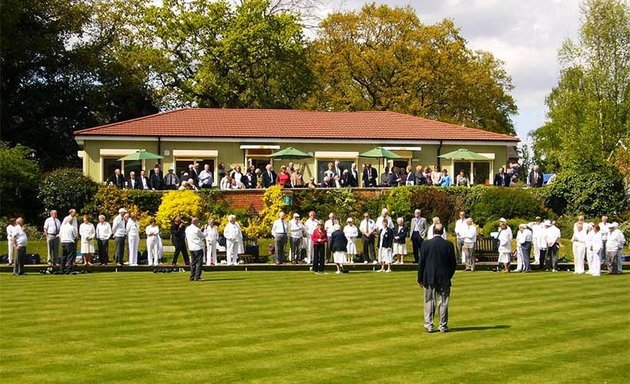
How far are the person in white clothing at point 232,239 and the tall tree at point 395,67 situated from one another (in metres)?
33.4

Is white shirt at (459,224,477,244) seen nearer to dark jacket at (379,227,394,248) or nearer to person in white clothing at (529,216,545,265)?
person in white clothing at (529,216,545,265)

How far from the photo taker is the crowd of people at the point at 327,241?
31.3m

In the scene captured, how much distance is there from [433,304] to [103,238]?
18.6 meters

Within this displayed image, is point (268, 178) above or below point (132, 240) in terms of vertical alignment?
above

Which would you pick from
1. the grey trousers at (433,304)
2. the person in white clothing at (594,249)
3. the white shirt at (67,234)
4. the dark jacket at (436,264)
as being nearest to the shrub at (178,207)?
the white shirt at (67,234)

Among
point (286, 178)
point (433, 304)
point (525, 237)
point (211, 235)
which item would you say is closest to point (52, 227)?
point (211, 235)

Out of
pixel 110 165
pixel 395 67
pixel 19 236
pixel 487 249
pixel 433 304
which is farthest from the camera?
pixel 395 67

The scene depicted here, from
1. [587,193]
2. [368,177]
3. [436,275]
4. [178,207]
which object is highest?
[368,177]

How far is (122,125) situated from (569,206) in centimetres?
2013

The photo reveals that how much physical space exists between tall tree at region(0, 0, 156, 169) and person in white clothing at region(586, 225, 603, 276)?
34.0 meters

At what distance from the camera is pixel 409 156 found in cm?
4900

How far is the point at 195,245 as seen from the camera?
1080 inches

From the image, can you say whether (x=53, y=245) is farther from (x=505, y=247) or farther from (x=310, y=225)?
(x=505, y=247)

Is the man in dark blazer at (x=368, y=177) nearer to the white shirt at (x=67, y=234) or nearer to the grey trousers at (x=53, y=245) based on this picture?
the grey trousers at (x=53, y=245)
